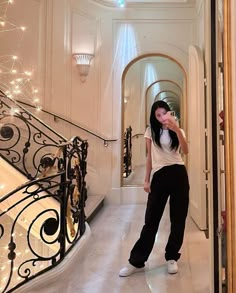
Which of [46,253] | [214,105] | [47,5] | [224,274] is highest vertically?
[47,5]

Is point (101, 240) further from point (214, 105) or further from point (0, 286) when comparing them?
point (214, 105)

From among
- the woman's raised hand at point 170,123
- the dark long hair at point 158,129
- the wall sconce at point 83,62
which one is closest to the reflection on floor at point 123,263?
the dark long hair at point 158,129

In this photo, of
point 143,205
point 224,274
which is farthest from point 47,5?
point 224,274

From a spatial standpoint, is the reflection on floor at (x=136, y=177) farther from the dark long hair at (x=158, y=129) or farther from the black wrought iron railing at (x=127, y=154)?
the dark long hair at (x=158, y=129)

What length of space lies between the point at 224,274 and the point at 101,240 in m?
2.07

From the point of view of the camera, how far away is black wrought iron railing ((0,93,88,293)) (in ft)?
7.52

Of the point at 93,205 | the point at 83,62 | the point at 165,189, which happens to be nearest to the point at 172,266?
the point at 165,189

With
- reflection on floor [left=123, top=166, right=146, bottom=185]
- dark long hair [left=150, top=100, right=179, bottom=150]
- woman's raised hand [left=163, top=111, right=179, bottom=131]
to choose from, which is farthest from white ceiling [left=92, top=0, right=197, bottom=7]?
woman's raised hand [left=163, top=111, right=179, bottom=131]

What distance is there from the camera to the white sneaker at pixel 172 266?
2.39 meters

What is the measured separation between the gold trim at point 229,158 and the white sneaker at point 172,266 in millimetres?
1292

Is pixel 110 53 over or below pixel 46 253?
over

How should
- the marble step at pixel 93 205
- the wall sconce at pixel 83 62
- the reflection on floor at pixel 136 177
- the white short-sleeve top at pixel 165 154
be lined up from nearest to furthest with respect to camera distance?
the white short-sleeve top at pixel 165 154 < the marble step at pixel 93 205 < the wall sconce at pixel 83 62 < the reflection on floor at pixel 136 177

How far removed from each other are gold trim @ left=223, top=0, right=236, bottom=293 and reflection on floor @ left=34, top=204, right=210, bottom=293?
3.74 ft

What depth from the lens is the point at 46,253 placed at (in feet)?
12.8
